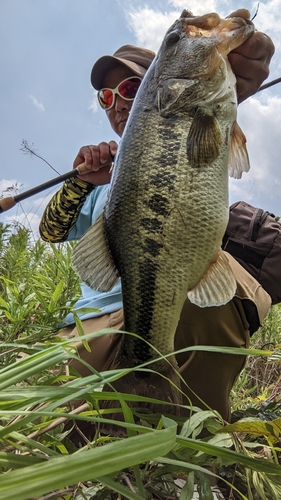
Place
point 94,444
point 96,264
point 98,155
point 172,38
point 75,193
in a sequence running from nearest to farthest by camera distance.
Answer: point 94,444 → point 96,264 → point 172,38 → point 98,155 → point 75,193

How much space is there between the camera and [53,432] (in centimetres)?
84

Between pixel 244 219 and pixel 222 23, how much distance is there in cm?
90

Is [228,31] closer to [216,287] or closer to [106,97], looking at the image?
[216,287]

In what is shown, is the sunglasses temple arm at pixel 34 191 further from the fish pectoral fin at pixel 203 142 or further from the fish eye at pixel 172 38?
the fish pectoral fin at pixel 203 142

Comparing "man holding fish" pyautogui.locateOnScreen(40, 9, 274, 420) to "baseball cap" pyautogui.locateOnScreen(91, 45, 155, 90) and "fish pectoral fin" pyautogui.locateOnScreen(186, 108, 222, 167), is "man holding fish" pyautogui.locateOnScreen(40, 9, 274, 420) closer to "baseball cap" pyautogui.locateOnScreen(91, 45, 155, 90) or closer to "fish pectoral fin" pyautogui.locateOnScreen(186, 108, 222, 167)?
"fish pectoral fin" pyautogui.locateOnScreen(186, 108, 222, 167)

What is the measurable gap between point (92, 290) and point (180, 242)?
2.72ft

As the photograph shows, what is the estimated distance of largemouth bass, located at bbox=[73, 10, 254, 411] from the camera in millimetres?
1267

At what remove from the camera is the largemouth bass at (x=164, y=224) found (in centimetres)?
127

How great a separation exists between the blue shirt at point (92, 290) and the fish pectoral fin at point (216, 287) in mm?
738

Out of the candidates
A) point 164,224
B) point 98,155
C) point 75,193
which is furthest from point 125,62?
point 164,224

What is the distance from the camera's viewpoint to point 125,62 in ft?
8.21

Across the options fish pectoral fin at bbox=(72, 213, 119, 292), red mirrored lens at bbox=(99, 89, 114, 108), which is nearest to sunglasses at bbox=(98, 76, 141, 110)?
red mirrored lens at bbox=(99, 89, 114, 108)

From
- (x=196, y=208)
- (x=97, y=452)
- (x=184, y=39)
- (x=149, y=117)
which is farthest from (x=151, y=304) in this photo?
(x=184, y=39)

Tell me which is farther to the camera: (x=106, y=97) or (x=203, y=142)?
(x=106, y=97)
